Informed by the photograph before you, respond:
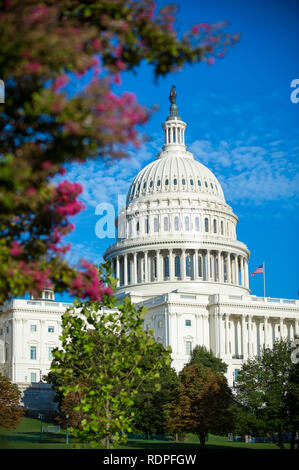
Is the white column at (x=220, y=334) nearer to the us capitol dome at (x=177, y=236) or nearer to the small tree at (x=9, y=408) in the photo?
the us capitol dome at (x=177, y=236)

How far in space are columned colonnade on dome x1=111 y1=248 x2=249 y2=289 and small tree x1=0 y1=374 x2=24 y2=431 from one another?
69.8 meters

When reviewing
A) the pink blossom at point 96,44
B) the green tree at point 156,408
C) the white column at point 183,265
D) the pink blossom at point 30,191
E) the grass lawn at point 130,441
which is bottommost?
the grass lawn at point 130,441

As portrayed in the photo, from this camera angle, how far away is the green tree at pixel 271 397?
65.7 meters

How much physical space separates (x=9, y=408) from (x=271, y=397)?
28.0 meters

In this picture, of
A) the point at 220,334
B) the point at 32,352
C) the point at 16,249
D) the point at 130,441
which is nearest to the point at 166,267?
the point at 220,334

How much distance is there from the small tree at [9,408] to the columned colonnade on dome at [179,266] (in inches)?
2747

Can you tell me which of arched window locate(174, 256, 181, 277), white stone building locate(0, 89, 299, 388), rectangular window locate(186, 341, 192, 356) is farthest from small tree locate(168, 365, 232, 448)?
arched window locate(174, 256, 181, 277)

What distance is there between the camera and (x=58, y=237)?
51.0 feet

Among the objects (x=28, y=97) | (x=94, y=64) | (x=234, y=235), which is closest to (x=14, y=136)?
(x=28, y=97)

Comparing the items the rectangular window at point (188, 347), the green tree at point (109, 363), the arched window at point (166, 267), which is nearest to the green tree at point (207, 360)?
the rectangular window at point (188, 347)

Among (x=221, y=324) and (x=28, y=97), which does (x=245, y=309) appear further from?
(x=28, y=97)
